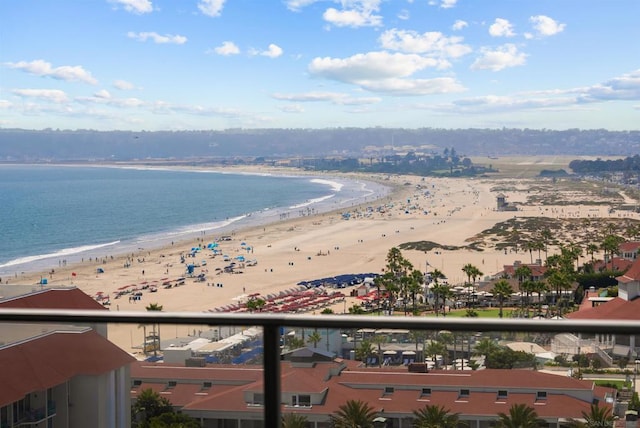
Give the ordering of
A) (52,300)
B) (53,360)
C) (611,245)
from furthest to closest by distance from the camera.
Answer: (611,245) → (52,300) → (53,360)

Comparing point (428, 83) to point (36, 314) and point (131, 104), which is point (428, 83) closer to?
point (131, 104)

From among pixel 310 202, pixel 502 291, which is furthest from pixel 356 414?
pixel 310 202

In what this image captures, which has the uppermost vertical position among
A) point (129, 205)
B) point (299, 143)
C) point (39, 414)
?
point (299, 143)

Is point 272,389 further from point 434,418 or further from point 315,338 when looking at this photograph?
point 434,418

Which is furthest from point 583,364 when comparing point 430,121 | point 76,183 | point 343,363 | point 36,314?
point 76,183

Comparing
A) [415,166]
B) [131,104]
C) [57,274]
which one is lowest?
[57,274]

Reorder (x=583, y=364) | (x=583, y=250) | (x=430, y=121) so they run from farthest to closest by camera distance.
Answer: (x=430, y=121) → (x=583, y=250) → (x=583, y=364)
